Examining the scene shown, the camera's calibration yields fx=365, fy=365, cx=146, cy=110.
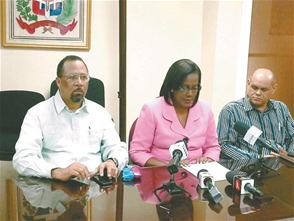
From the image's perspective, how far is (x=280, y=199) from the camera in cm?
153

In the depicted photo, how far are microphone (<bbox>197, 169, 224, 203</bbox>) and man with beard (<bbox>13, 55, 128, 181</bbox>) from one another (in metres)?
0.42

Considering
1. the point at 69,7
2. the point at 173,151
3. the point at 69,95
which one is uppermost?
the point at 69,7

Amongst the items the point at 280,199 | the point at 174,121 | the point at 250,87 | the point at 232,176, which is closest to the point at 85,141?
the point at 174,121

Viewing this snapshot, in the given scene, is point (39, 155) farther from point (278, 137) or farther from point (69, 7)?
point (69, 7)

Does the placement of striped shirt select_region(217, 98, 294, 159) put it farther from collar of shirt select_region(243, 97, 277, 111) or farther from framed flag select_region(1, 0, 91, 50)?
framed flag select_region(1, 0, 91, 50)

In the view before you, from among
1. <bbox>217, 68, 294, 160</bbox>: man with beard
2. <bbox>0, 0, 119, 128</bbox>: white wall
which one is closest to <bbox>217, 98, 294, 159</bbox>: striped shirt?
<bbox>217, 68, 294, 160</bbox>: man with beard

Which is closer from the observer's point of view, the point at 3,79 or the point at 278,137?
the point at 278,137

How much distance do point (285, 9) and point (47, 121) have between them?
246 centimetres

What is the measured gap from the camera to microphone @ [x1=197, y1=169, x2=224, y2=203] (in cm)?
147

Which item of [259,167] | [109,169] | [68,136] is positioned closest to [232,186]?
[259,167]

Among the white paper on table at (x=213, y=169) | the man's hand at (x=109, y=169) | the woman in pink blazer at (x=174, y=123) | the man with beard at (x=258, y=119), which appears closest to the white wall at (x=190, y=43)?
the man with beard at (x=258, y=119)

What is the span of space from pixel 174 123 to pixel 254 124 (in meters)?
0.67

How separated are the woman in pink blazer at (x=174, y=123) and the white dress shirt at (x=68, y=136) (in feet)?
0.62

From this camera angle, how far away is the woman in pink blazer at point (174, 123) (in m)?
2.08
